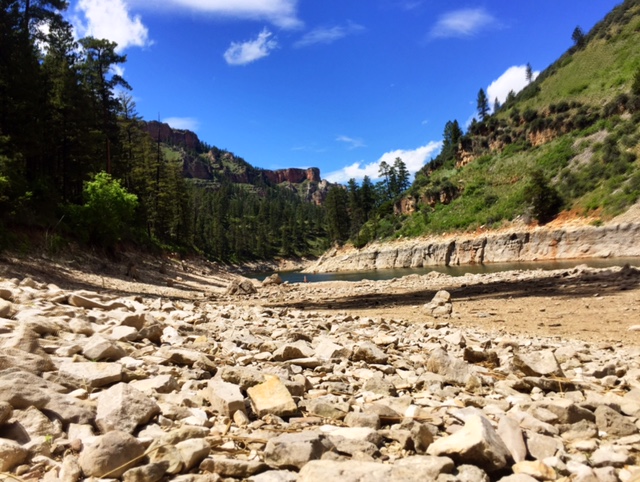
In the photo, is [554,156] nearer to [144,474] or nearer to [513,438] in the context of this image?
[513,438]

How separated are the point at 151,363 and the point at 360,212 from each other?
10443 cm

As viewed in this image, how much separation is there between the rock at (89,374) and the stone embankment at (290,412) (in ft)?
0.06

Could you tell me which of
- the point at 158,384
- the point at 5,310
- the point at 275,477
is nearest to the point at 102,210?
the point at 5,310

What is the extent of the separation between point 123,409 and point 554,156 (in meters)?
71.3

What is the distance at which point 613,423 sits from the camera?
3.63 meters

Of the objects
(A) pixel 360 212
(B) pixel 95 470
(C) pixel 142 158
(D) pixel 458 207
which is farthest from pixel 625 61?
(B) pixel 95 470

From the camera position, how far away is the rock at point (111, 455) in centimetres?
253

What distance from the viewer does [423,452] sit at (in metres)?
3.06

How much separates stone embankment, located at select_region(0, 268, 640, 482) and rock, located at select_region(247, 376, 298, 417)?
0.04 ft

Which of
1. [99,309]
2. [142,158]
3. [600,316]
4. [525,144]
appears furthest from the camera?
[525,144]

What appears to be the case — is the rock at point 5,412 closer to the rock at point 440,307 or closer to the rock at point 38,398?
the rock at point 38,398

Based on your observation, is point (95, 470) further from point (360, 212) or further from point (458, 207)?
point (360, 212)

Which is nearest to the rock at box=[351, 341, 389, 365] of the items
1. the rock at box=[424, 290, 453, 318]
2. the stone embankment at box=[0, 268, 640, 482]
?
the stone embankment at box=[0, 268, 640, 482]

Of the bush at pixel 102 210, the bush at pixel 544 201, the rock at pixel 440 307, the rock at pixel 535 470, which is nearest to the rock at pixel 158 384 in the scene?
the rock at pixel 535 470
